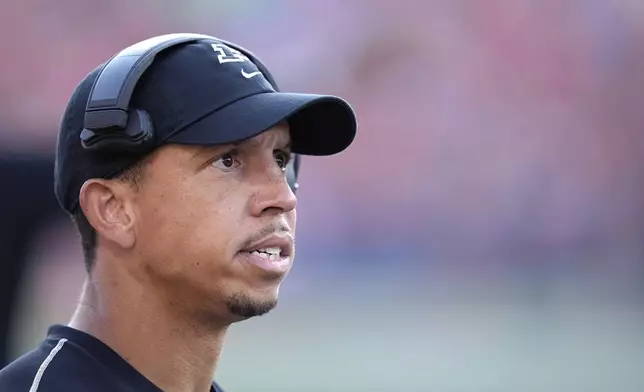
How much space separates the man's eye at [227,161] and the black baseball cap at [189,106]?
5 cm

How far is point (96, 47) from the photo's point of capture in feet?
21.6

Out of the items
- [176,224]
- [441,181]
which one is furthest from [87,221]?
[441,181]

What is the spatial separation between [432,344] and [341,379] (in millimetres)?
650

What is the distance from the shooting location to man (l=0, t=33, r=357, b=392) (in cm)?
152

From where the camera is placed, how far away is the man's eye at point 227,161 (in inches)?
60.9

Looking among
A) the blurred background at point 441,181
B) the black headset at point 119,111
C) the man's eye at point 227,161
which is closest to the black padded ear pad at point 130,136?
the black headset at point 119,111

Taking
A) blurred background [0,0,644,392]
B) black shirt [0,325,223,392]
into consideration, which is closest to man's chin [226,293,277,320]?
black shirt [0,325,223,392]

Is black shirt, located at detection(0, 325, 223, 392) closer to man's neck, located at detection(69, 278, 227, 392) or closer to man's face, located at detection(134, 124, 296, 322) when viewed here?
man's neck, located at detection(69, 278, 227, 392)

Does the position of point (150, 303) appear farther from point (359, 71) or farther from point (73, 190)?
point (359, 71)

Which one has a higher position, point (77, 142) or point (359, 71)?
point (359, 71)

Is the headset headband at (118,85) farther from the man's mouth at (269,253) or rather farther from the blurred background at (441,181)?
the blurred background at (441,181)

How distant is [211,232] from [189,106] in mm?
193

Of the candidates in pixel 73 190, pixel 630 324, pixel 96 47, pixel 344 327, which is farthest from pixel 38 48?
pixel 73 190

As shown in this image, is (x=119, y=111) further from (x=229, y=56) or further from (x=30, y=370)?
(x=30, y=370)
